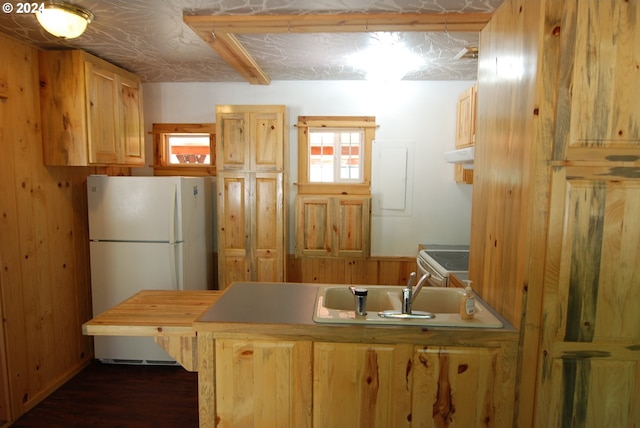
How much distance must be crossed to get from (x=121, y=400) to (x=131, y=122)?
6.93 feet

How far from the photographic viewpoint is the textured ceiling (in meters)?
1.87

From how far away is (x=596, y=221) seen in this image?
4.59 feet

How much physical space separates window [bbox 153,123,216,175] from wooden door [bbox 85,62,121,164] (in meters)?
0.81

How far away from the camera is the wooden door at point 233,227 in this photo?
3.30 metres

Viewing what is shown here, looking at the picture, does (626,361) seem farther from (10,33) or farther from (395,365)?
(10,33)

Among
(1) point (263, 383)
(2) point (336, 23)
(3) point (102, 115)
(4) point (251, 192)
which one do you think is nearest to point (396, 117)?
(4) point (251, 192)

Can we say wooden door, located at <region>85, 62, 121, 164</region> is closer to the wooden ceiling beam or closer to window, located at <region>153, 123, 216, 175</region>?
window, located at <region>153, 123, 216, 175</region>

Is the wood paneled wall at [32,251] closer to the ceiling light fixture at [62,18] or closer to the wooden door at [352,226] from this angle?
the ceiling light fixture at [62,18]

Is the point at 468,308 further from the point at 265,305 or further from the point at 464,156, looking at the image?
the point at 464,156

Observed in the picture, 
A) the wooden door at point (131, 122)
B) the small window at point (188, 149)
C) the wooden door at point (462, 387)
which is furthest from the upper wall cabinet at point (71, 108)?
the wooden door at point (462, 387)

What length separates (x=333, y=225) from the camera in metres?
3.47

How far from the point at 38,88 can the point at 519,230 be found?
303cm

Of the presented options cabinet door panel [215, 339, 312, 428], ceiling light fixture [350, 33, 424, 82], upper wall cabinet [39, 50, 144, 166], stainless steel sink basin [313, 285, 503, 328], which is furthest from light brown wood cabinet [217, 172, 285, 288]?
cabinet door panel [215, 339, 312, 428]

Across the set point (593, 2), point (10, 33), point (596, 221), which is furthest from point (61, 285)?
point (593, 2)
